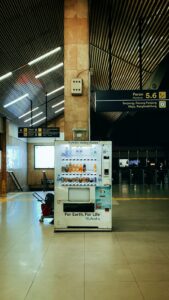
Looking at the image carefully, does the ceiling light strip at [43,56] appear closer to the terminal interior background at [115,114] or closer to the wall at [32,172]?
the terminal interior background at [115,114]

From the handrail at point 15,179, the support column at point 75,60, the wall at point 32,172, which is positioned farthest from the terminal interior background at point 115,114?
the wall at point 32,172

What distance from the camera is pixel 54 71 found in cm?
1530

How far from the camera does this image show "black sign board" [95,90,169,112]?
933 centimetres

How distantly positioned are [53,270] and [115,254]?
4.25ft

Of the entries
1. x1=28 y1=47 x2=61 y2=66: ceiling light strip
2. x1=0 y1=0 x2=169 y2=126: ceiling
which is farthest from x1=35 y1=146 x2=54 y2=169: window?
x1=28 y1=47 x2=61 y2=66: ceiling light strip

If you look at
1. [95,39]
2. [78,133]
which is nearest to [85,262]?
[78,133]

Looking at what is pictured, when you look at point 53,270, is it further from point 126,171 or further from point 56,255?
point 126,171

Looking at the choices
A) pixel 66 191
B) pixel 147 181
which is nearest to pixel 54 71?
pixel 66 191

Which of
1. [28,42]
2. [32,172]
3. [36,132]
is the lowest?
[32,172]

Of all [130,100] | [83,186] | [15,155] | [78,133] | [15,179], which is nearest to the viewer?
[83,186]

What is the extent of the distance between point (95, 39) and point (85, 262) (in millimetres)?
8637

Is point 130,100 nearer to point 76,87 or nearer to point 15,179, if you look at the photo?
point 76,87

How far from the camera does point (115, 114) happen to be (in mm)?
23516

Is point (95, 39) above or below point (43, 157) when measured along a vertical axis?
above
